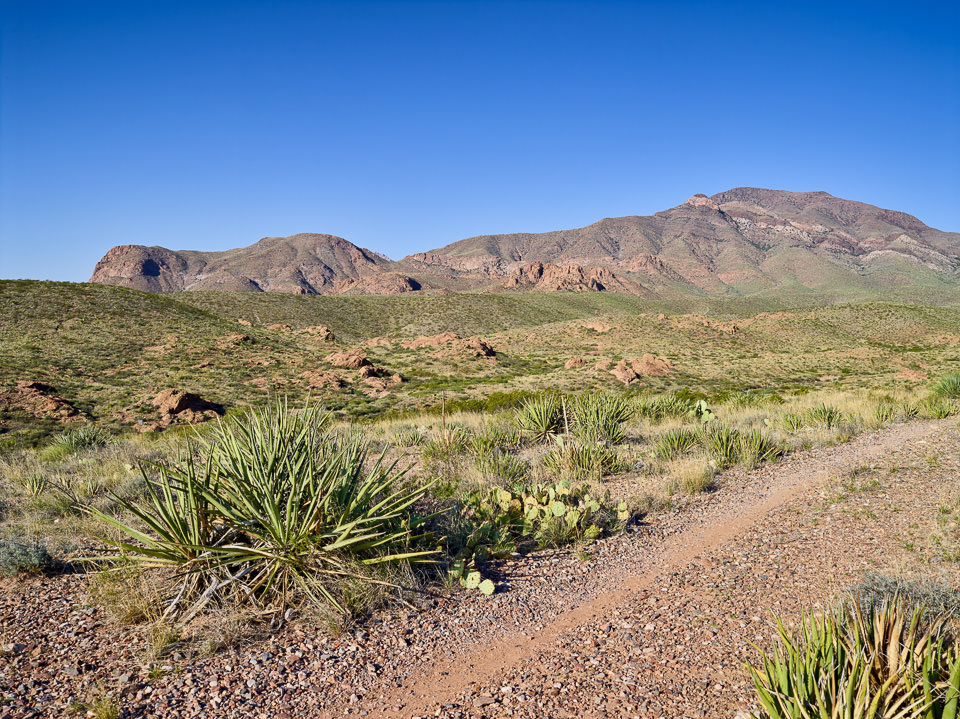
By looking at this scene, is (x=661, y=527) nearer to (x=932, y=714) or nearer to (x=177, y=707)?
(x=932, y=714)

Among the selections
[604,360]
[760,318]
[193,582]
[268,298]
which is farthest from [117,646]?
[268,298]

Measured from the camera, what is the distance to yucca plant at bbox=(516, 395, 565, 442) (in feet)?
34.8

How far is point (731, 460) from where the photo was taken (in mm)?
8297

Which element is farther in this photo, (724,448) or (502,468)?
(724,448)

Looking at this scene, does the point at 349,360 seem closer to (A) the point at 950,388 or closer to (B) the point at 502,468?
(B) the point at 502,468

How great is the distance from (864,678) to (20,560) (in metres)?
5.74

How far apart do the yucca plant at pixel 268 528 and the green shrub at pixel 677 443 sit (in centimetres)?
529

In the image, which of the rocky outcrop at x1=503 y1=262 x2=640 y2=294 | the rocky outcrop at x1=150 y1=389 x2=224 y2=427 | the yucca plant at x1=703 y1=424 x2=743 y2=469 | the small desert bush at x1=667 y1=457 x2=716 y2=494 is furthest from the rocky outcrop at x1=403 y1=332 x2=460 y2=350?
the rocky outcrop at x1=503 y1=262 x2=640 y2=294

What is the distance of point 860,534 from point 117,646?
6.01 meters

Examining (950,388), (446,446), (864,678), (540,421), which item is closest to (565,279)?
(950,388)

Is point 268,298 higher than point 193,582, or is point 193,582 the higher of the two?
point 268,298

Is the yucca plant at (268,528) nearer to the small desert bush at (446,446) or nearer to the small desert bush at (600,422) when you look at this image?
the small desert bush at (446,446)

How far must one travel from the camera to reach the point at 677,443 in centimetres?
893

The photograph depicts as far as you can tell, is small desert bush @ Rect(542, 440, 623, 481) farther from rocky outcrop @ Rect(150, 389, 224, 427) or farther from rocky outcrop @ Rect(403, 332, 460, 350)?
rocky outcrop @ Rect(403, 332, 460, 350)
